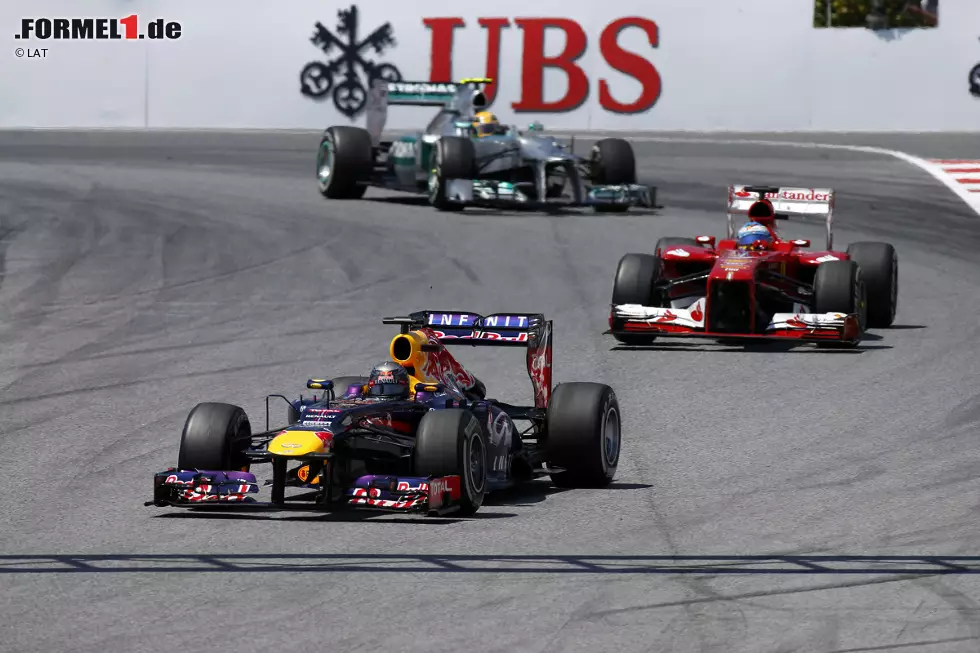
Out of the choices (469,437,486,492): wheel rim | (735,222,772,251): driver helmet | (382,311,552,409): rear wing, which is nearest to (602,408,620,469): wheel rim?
(382,311,552,409): rear wing

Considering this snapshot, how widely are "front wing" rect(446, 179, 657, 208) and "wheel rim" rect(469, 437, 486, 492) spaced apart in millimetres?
16863

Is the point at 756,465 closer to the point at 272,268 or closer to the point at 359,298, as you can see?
the point at 359,298

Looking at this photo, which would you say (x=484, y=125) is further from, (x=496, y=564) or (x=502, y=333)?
(x=496, y=564)

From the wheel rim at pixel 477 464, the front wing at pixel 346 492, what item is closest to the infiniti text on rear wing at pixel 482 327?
the wheel rim at pixel 477 464

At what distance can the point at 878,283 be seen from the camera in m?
19.6

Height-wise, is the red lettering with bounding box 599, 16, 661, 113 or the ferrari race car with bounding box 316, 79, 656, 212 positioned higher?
the red lettering with bounding box 599, 16, 661, 113

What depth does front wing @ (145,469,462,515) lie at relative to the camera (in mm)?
10352

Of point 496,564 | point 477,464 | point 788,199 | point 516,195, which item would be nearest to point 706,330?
point 788,199

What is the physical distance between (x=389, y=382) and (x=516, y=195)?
16.5 m

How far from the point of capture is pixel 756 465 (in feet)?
40.5

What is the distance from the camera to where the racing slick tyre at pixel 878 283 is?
1956 cm

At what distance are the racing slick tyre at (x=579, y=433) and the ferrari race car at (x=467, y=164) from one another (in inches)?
620

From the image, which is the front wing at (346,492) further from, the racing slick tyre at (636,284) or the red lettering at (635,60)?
the red lettering at (635,60)

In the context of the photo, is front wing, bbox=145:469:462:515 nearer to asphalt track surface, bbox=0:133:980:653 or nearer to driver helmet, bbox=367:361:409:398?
asphalt track surface, bbox=0:133:980:653
